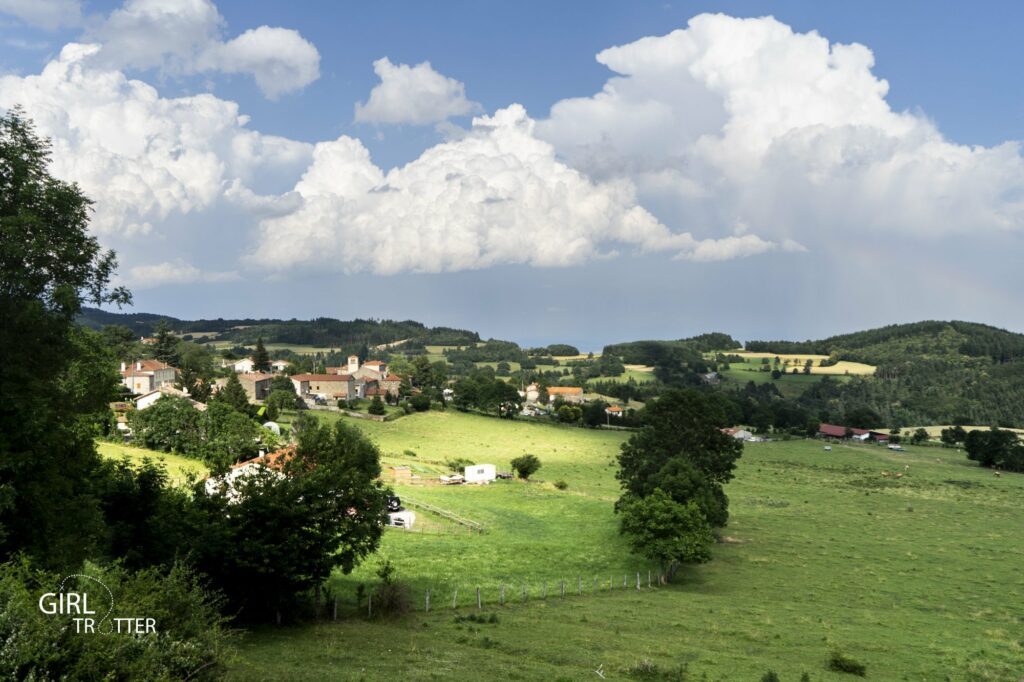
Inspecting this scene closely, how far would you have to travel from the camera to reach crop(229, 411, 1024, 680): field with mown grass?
2173 cm

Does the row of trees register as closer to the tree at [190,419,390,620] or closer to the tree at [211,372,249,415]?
the tree at [190,419,390,620]

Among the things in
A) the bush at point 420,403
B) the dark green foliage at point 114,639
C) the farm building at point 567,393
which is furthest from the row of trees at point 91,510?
the farm building at point 567,393

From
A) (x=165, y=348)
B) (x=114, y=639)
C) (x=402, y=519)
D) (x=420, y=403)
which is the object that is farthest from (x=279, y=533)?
(x=165, y=348)

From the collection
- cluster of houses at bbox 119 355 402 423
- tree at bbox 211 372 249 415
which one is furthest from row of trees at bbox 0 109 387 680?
cluster of houses at bbox 119 355 402 423

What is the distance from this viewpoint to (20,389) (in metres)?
17.4

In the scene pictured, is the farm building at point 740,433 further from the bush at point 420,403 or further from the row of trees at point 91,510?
the row of trees at point 91,510

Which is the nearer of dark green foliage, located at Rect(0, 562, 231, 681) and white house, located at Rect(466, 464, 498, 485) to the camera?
dark green foliage, located at Rect(0, 562, 231, 681)

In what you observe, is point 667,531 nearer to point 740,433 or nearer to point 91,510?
point 91,510

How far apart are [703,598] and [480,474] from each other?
39.8 meters

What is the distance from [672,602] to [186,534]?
23326 millimetres

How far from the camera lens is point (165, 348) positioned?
138375 millimetres

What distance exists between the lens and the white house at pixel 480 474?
72500 millimetres

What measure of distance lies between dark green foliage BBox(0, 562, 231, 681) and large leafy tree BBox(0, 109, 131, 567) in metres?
3.54

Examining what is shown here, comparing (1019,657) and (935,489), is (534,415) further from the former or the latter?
(1019,657)
